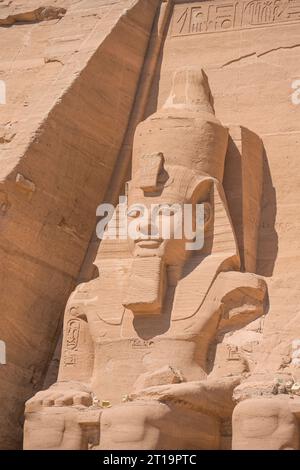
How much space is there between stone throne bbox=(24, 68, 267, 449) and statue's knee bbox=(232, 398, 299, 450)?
534 millimetres

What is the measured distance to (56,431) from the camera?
8.66m

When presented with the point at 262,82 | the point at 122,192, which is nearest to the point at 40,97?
the point at 122,192

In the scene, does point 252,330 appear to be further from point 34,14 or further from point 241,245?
point 34,14

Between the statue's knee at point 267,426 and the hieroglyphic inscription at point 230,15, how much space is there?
13.3ft

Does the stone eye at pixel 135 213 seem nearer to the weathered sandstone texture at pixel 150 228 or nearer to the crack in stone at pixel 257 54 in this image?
the weathered sandstone texture at pixel 150 228

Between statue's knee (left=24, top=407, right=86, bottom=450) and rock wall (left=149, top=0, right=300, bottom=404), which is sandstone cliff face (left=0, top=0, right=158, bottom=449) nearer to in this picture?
rock wall (left=149, top=0, right=300, bottom=404)

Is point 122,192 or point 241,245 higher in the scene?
point 122,192

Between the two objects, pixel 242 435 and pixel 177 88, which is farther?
pixel 177 88

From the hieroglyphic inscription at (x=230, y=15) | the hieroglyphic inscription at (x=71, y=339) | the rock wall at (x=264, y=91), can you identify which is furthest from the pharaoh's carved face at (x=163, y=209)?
the hieroglyphic inscription at (x=230, y=15)

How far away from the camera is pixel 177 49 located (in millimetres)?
11312

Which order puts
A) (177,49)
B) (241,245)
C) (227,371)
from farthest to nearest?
(177,49) < (241,245) < (227,371)

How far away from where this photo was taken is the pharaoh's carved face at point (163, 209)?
9.51 m

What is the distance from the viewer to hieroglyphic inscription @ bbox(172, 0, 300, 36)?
436 inches
